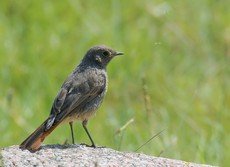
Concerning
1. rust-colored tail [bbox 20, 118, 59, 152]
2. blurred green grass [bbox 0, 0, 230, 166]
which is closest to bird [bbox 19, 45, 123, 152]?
rust-colored tail [bbox 20, 118, 59, 152]

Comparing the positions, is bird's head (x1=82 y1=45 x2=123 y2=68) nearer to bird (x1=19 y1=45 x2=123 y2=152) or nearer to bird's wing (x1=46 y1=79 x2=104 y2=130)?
bird (x1=19 y1=45 x2=123 y2=152)

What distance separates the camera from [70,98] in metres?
11.2

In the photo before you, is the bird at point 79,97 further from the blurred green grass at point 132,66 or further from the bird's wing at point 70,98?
the blurred green grass at point 132,66

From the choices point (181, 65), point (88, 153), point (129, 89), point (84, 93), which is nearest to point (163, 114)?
point (129, 89)

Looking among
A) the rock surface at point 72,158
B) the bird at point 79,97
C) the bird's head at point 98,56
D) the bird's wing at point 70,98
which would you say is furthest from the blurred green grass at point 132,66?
the rock surface at point 72,158

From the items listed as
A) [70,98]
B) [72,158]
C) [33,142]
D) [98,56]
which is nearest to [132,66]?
[98,56]

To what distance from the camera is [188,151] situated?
13.7m

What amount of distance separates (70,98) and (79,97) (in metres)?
0.17

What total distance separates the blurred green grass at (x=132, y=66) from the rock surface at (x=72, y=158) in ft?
9.67

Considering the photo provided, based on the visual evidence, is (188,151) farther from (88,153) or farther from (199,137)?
(88,153)

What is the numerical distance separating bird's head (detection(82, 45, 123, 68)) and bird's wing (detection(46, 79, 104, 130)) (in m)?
0.54

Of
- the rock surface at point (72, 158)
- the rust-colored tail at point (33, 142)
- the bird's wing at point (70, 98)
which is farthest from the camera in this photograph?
the bird's wing at point (70, 98)

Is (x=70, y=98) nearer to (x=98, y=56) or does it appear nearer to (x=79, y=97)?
(x=79, y=97)

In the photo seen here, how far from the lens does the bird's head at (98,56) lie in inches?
482
